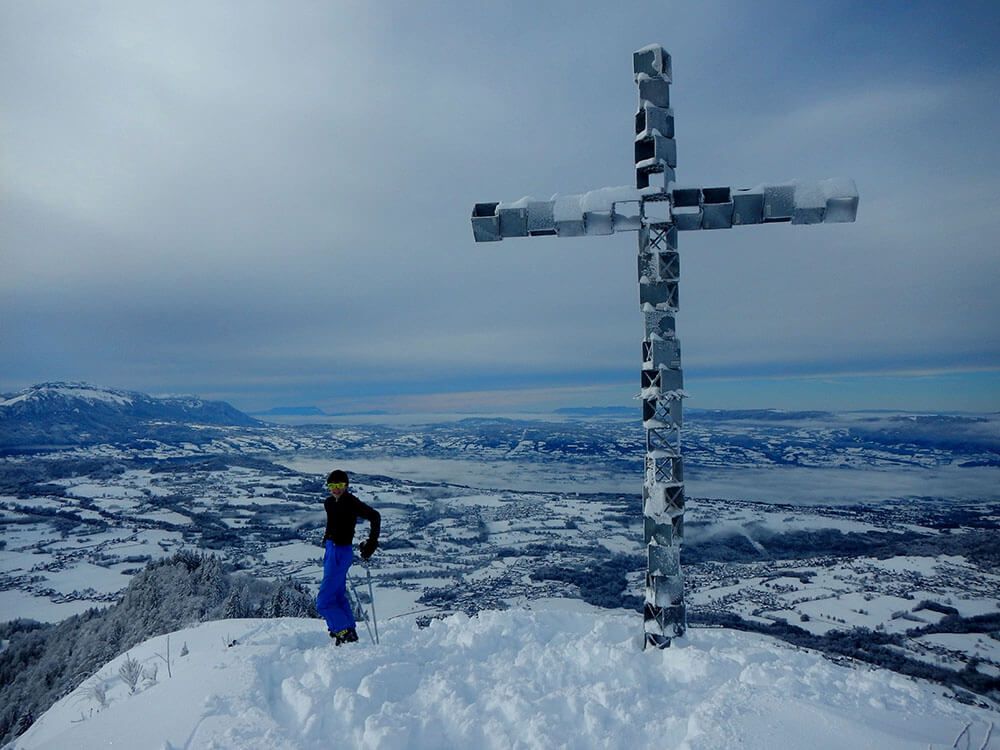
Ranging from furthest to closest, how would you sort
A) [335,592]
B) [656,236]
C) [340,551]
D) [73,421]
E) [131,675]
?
1. [73,421]
2. [340,551]
3. [335,592]
4. [656,236]
5. [131,675]

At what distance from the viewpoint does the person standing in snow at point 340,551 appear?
5.80m

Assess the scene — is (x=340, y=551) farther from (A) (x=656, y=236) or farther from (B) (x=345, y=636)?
(A) (x=656, y=236)

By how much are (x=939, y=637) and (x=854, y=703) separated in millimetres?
26547

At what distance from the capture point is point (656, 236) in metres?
5.43

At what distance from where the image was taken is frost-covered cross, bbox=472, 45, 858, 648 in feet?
17.6

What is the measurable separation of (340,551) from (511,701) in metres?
2.97

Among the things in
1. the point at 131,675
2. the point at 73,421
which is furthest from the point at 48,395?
the point at 131,675

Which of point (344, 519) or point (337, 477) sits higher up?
point (337, 477)

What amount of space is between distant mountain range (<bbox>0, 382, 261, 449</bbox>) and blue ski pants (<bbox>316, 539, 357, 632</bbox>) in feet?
521

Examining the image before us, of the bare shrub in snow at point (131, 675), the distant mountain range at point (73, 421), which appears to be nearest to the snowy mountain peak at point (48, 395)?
the distant mountain range at point (73, 421)

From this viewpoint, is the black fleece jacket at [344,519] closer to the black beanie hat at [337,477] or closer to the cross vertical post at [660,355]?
the black beanie hat at [337,477]

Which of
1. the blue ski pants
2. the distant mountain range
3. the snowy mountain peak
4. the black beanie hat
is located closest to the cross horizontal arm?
the black beanie hat

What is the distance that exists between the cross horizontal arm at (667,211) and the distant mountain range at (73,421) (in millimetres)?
160721

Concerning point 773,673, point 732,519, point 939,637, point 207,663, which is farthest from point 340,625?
point 732,519
